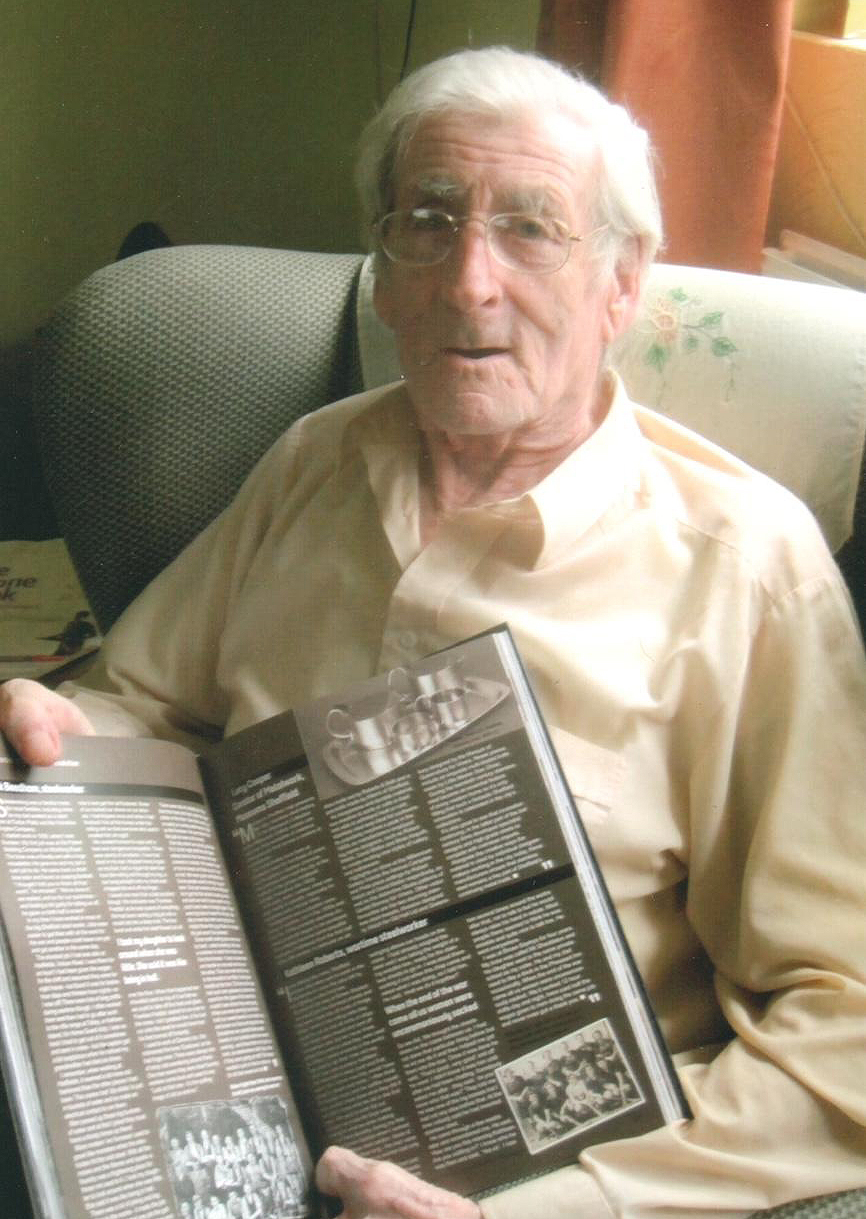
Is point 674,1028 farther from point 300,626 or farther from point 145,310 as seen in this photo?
point 145,310

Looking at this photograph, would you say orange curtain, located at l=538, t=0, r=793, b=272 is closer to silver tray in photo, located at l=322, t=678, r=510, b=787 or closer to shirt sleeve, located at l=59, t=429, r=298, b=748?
shirt sleeve, located at l=59, t=429, r=298, b=748

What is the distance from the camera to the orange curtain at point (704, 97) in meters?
1.35

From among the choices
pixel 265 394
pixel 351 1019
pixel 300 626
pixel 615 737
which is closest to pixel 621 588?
pixel 615 737

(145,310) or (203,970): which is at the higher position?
(145,310)

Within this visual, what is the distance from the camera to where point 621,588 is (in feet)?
3.16

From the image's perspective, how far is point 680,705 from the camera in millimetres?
927

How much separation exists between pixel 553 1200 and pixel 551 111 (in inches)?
30.1

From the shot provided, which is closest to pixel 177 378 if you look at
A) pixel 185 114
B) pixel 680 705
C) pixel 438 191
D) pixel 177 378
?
pixel 177 378

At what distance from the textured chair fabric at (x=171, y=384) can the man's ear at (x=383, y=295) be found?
0.19 m

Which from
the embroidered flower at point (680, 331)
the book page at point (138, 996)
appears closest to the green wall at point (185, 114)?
the embroidered flower at point (680, 331)

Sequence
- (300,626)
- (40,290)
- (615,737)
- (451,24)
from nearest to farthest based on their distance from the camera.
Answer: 1. (615,737)
2. (300,626)
3. (451,24)
4. (40,290)

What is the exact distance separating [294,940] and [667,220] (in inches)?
37.9

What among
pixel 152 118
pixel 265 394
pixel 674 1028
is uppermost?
pixel 152 118

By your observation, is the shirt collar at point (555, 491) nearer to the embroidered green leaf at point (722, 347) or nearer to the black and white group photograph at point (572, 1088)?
the embroidered green leaf at point (722, 347)
